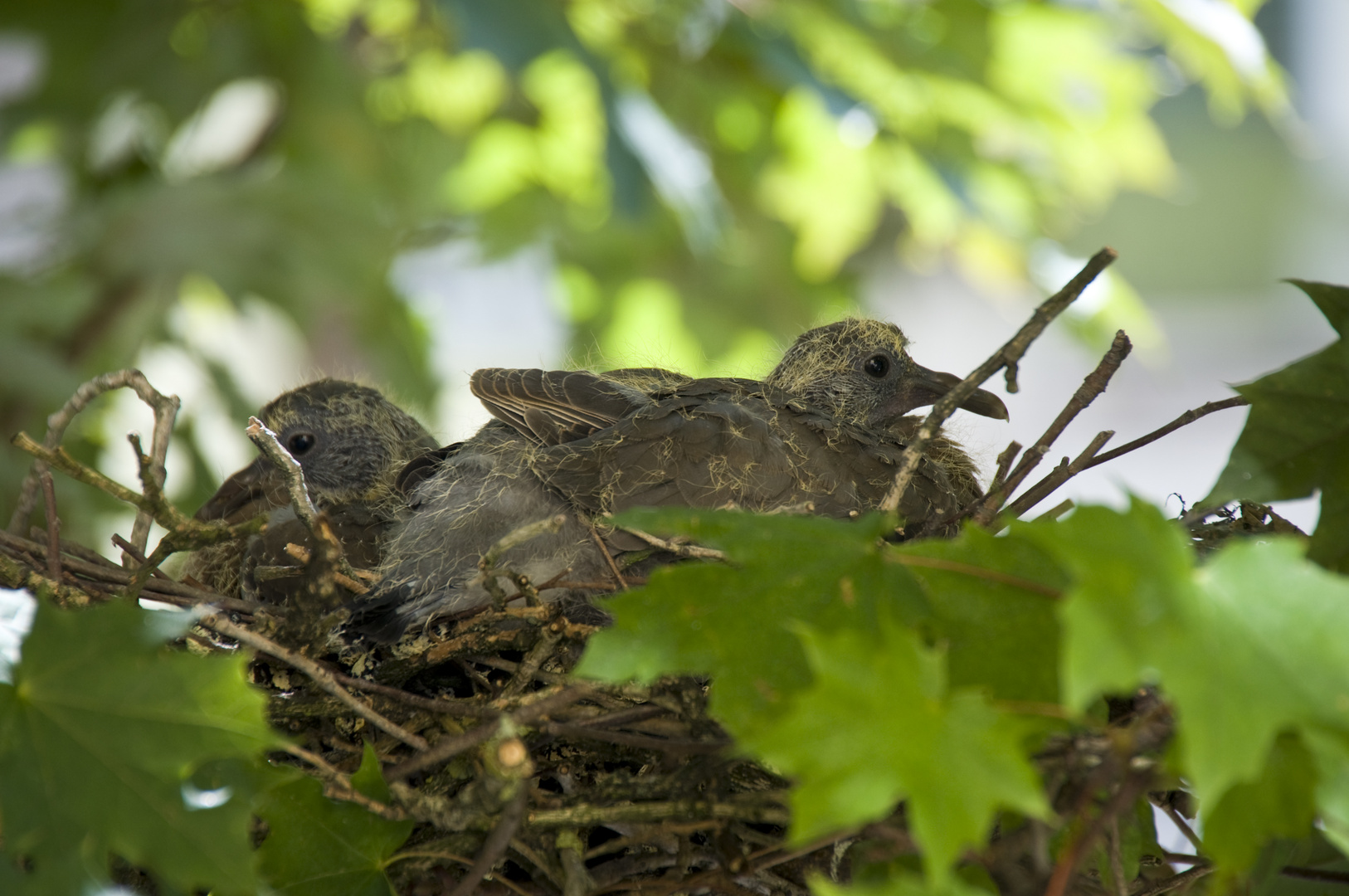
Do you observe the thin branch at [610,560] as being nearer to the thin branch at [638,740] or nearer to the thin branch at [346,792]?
the thin branch at [638,740]

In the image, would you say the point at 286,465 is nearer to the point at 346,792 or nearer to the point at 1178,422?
the point at 346,792

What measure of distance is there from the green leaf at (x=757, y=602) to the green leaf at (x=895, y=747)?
125 mm

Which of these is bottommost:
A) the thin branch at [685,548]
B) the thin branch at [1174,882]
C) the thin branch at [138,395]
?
the thin branch at [1174,882]

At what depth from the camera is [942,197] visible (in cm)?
251

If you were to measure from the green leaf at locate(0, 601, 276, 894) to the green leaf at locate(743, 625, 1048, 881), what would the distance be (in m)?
0.39

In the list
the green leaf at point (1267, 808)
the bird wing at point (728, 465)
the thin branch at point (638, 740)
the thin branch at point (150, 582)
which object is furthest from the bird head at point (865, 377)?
the green leaf at point (1267, 808)

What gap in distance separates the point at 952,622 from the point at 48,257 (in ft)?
6.93

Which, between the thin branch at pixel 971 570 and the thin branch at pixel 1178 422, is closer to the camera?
the thin branch at pixel 971 570

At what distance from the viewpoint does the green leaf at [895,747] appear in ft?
1.96

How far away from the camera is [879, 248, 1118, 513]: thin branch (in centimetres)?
91

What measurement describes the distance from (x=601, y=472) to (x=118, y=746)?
59 cm

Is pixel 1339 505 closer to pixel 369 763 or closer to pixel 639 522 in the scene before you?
pixel 639 522

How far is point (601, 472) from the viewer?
1269 mm

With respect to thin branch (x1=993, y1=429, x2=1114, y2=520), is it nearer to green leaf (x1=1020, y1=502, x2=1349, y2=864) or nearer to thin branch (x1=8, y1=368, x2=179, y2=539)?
green leaf (x1=1020, y1=502, x2=1349, y2=864)
